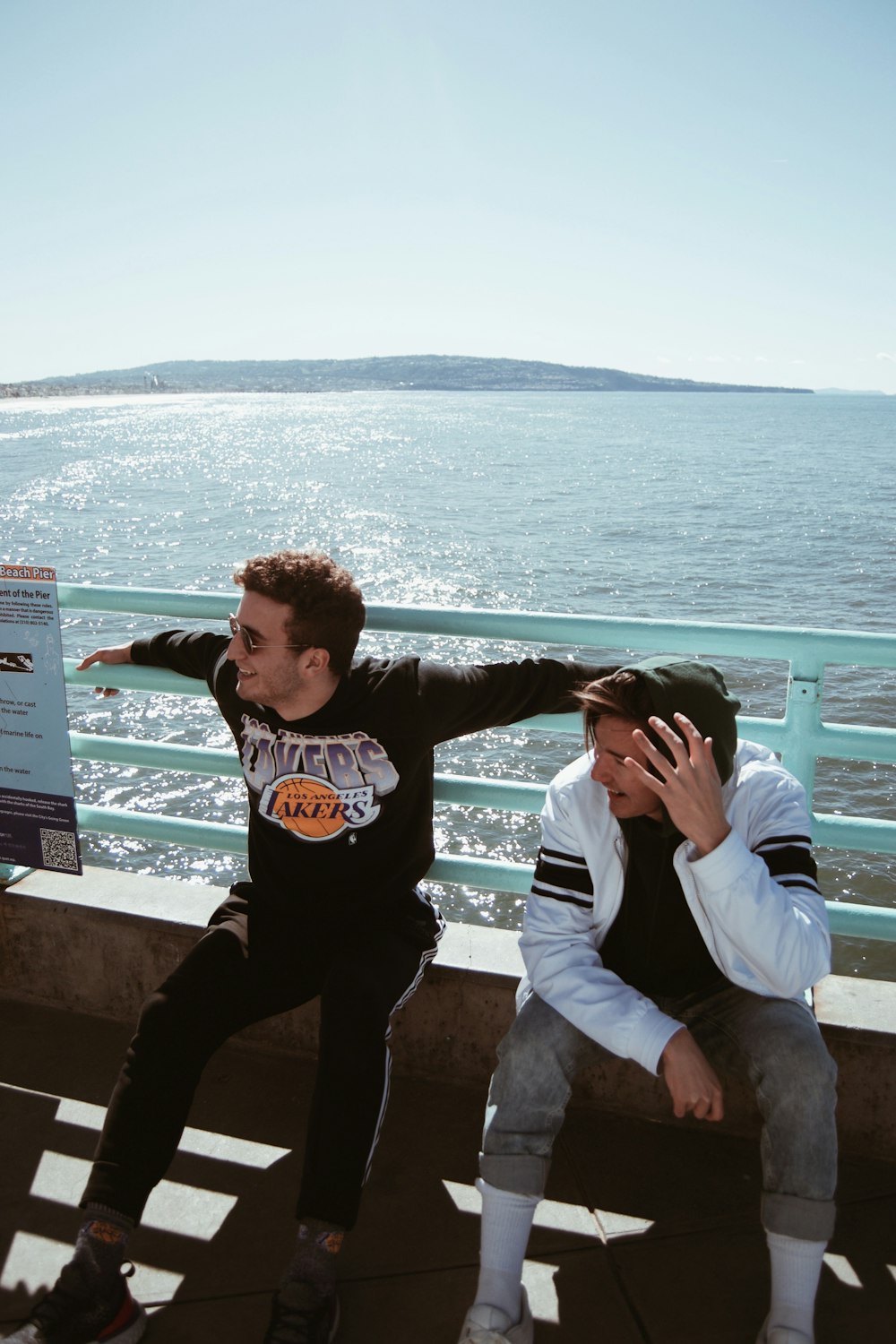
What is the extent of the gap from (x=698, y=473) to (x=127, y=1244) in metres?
48.8

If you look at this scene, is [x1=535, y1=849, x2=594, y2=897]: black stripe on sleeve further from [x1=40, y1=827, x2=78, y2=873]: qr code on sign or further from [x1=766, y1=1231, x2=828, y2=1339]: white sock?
[x1=40, y1=827, x2=78, y2=873]: qr code on sign

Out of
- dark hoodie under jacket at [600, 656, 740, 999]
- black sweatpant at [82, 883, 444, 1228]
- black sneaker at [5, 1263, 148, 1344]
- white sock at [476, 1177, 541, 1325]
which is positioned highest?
dark hoodie under jacket at [600, 656, 740, 999]

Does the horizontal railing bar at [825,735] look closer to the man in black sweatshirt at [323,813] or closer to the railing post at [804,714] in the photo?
the railing post at [804,714]

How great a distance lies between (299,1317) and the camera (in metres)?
2.24

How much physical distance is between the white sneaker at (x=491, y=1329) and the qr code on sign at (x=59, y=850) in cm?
174

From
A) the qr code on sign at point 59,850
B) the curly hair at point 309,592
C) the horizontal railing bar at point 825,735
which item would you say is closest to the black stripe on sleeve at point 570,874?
the horizontal railing bar at point 825,735

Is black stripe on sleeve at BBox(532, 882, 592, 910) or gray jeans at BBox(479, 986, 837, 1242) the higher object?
black stripe on sleeve at BBox(532, 882, 592, 910)

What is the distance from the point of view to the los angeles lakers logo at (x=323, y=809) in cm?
277

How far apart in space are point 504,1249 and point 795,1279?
55 centimetres

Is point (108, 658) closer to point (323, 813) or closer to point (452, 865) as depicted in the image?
point (323, 813)

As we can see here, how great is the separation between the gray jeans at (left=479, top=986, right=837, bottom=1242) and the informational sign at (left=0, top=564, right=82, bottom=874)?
155 cm

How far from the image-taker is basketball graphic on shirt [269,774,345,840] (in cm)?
277

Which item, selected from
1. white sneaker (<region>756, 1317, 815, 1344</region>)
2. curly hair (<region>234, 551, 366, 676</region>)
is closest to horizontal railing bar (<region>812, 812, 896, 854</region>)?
white sneaker (<region>756, 1317, 815, 1344</region>)

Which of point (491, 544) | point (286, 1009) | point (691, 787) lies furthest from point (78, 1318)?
point (491, 544)
